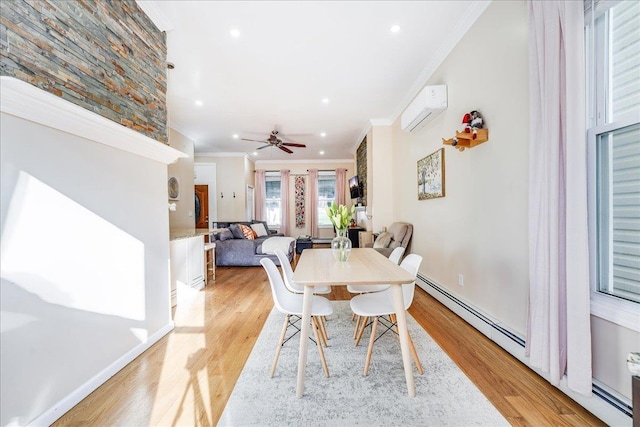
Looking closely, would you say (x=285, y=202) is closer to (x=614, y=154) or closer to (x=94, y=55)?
(x=94, y=55)

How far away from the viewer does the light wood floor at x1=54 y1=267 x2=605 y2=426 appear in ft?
4.83

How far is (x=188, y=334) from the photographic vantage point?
98.9 inches

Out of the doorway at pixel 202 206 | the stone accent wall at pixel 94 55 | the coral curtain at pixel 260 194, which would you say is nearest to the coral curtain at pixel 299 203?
the coral curtain at pixel 260 194

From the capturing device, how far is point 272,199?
366 inches

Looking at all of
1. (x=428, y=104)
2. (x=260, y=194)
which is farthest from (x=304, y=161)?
(x=428, y=104)

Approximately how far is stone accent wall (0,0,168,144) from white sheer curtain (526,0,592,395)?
2.80 metres

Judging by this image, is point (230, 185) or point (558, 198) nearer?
point (558, 198)

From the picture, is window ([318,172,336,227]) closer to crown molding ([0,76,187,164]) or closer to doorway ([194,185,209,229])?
doorway ([194,185,209,229])

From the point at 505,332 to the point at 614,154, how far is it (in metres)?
1.41

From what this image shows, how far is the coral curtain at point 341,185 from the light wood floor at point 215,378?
628cm

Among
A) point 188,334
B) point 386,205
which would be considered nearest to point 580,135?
point 188,334

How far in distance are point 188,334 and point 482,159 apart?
3.07m

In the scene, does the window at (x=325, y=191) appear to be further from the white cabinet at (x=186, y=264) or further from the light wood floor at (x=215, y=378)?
the light wood floor at (x=215, y=378)

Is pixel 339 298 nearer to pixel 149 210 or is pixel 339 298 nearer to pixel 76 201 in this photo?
pixel 149 210
